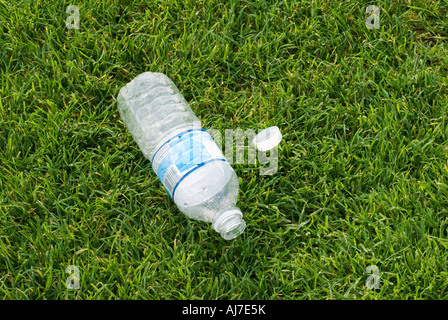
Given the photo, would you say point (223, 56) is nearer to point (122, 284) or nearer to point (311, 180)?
point (311, 180)

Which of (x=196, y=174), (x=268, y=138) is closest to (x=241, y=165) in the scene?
(x=268, y=138)

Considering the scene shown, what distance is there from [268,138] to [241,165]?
8.8 inches

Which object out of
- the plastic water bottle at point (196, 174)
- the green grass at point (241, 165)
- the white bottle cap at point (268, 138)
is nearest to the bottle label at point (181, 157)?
the plastic water bottle at point (196, 174)

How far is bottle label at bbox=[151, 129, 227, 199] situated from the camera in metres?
2.97

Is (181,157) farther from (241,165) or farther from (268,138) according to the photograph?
(268,138)

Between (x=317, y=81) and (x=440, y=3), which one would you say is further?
(x=440, y=3)

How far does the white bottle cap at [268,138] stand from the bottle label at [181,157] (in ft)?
1.12

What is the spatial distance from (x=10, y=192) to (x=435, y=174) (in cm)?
228

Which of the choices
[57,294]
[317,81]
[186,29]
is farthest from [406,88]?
[57,294]

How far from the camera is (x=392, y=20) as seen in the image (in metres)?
3.74

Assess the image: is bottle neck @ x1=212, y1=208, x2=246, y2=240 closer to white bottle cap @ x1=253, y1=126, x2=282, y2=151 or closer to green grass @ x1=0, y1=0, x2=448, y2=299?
green grass @ x1=0, y1=0, x2=448, y2=299

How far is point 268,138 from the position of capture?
337 centimetres

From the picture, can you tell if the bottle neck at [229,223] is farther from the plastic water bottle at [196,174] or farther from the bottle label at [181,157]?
the bottle label at [181,157]

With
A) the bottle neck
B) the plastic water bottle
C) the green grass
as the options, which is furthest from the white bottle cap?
the bottle neck
